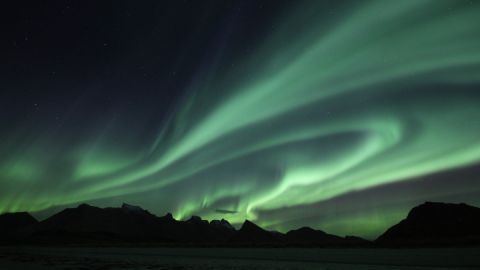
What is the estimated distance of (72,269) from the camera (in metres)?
39.4

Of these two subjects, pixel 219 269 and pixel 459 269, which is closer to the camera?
pixel 459 269

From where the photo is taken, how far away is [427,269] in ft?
131

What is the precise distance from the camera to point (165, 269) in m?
41.5

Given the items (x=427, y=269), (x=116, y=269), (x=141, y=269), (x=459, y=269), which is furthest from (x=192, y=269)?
(x=459, y=269)

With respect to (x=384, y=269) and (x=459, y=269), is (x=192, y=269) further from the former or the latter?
(x=459, y=269)

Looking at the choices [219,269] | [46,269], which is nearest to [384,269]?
[219,269]

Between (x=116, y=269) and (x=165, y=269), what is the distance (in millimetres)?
5347

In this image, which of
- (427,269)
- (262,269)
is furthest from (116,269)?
(427,269)

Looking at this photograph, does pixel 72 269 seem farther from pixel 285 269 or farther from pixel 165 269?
pixel 285 269

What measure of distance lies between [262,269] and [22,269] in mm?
26502

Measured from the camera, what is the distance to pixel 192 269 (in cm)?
4175

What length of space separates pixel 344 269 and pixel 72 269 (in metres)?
30.5

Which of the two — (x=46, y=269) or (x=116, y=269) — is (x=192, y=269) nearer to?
(x=116, y=269)

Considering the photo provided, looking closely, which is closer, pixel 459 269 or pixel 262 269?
pixel 459 269
